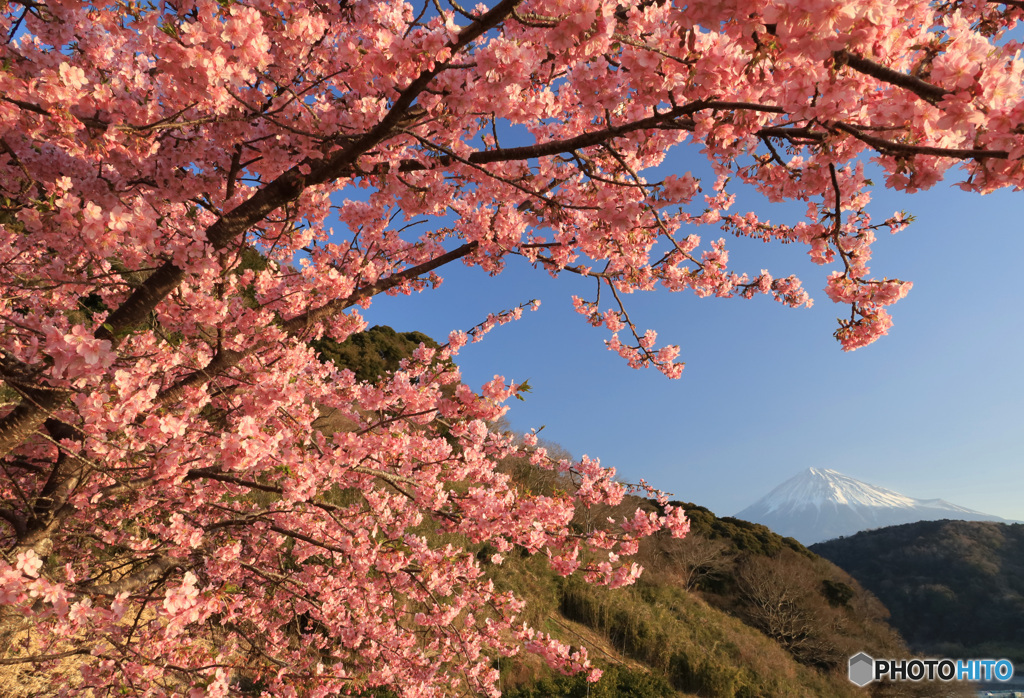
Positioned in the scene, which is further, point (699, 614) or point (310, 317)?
point (699, 614)

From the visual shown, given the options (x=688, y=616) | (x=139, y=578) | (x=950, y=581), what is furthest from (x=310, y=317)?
(x=950, y=581)

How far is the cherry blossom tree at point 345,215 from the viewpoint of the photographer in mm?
1938

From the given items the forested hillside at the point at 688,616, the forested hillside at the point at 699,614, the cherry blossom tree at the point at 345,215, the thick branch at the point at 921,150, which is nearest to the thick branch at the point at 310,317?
the cherry blossom tree at the point at 345,215

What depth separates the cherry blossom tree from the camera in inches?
76.3

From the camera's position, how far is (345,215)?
3.98 meters

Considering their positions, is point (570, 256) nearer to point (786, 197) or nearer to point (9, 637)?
point (786, 197)

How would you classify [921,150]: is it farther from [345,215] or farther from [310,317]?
[310,317]

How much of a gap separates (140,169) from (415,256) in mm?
2655

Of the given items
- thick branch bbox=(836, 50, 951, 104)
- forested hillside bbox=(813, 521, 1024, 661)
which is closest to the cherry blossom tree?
thick branch bbox=(836, 50, 951, 104)

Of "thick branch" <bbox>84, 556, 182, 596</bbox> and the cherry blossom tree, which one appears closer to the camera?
the cherry blossom tree

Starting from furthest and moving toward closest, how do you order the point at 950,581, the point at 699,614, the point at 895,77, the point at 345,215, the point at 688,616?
1. the point at 950,581
2. the point at 699,614
3. the point at 688,616
4. the point at 345,215
5. the point at 895,77

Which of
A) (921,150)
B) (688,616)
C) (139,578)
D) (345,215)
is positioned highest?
(345,215)

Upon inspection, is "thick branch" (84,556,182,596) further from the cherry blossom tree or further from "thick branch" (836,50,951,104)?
"thick branch" (836,50,951,104)

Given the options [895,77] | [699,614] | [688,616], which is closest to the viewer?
[895,77]
